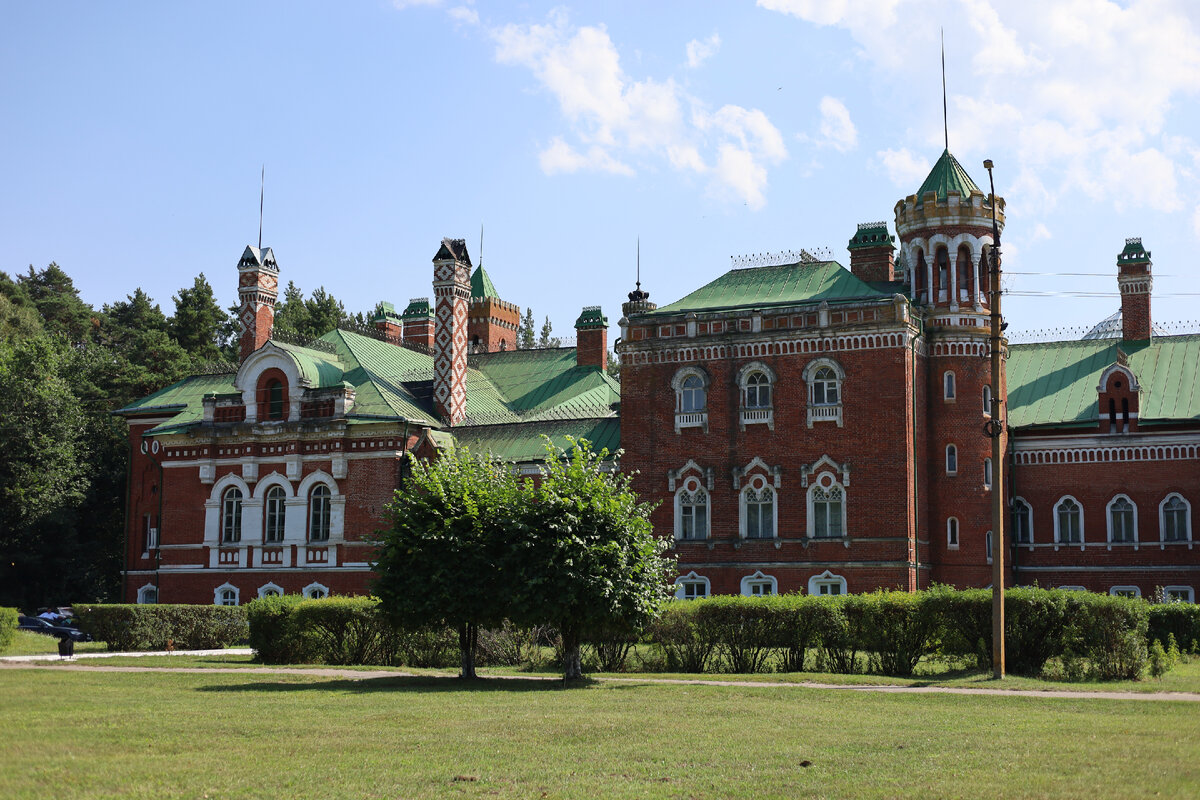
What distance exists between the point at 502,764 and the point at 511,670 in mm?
16229

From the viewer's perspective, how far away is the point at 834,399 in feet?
144

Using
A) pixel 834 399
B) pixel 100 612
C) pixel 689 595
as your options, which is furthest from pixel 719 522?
pixel 100 612

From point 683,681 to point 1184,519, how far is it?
2418cm

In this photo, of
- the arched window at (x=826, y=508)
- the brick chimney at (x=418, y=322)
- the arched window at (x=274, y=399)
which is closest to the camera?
the arched window at (x=826, y=508)

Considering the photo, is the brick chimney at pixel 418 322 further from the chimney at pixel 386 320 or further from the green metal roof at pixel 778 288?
the green metal roof at pixel 778 288

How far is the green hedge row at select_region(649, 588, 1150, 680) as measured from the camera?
87.4ft

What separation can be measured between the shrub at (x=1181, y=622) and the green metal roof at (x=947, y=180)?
17.6 meters

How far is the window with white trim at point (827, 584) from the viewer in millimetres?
42688

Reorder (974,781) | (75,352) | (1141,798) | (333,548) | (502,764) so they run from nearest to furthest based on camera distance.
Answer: (1141,798) < (974,781) < (502,764) < (333,548) < (75,352)

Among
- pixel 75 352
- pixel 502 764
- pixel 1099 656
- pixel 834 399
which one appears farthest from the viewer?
pixel 75 352

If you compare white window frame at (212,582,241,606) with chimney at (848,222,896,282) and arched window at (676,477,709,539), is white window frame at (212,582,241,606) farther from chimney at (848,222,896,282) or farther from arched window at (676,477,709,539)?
chimney at (848,222,896,282)

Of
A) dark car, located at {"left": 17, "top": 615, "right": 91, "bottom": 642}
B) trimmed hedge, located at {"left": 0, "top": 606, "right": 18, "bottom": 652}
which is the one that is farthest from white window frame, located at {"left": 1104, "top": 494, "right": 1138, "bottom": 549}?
dark car, located at {"left": 17, "top": 615, "right": 91, "bottom": 642}

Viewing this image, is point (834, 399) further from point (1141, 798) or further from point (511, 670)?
point (1141, 798)

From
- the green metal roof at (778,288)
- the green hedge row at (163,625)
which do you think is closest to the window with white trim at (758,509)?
the green metal roof at (778,288)
